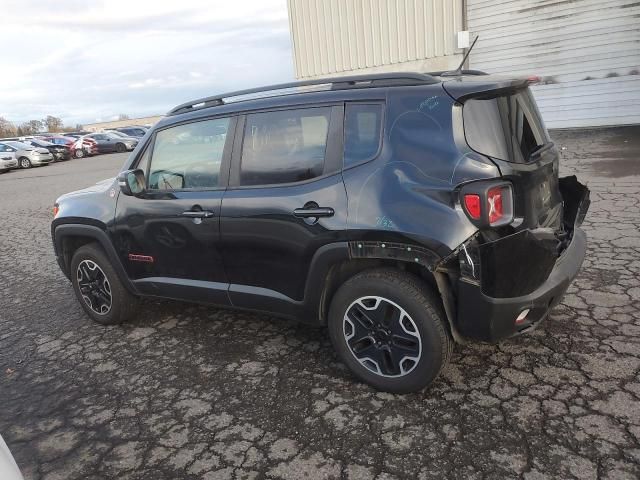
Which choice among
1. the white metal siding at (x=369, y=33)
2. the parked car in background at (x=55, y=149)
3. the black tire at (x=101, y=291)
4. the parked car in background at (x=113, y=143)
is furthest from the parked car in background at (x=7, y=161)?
the black tire at (x=101, y=291)

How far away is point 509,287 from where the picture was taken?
2406 millimetres

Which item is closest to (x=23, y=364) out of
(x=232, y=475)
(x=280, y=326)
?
(x=280, y=326)

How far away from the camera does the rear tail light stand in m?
2.36

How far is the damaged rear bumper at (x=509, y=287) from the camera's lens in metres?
2.36

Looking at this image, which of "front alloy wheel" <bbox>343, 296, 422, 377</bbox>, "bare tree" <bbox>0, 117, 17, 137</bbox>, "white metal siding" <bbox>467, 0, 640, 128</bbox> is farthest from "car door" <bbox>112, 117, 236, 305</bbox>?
"bare tree" <bbox>0, 117, 17, 137</bbox>

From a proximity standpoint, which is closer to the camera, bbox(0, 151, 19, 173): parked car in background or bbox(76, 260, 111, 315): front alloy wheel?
bbox(76, 260, 111, 315): front alloy wheel

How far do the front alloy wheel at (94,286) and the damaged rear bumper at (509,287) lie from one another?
2917mm

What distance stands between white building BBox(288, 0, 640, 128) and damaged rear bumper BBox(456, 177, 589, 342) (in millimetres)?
11869

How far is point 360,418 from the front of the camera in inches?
104

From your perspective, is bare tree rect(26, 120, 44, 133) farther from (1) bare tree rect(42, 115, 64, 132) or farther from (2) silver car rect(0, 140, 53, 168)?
(2) silver car rect(0, 140, 53, 168)

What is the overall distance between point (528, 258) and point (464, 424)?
91 centimetres

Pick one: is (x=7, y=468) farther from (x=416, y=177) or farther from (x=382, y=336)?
(x=416, y=177)

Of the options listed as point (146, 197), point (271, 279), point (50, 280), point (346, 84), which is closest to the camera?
point (346, 84)

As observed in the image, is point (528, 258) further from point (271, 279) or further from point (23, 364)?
point (23, 364)
